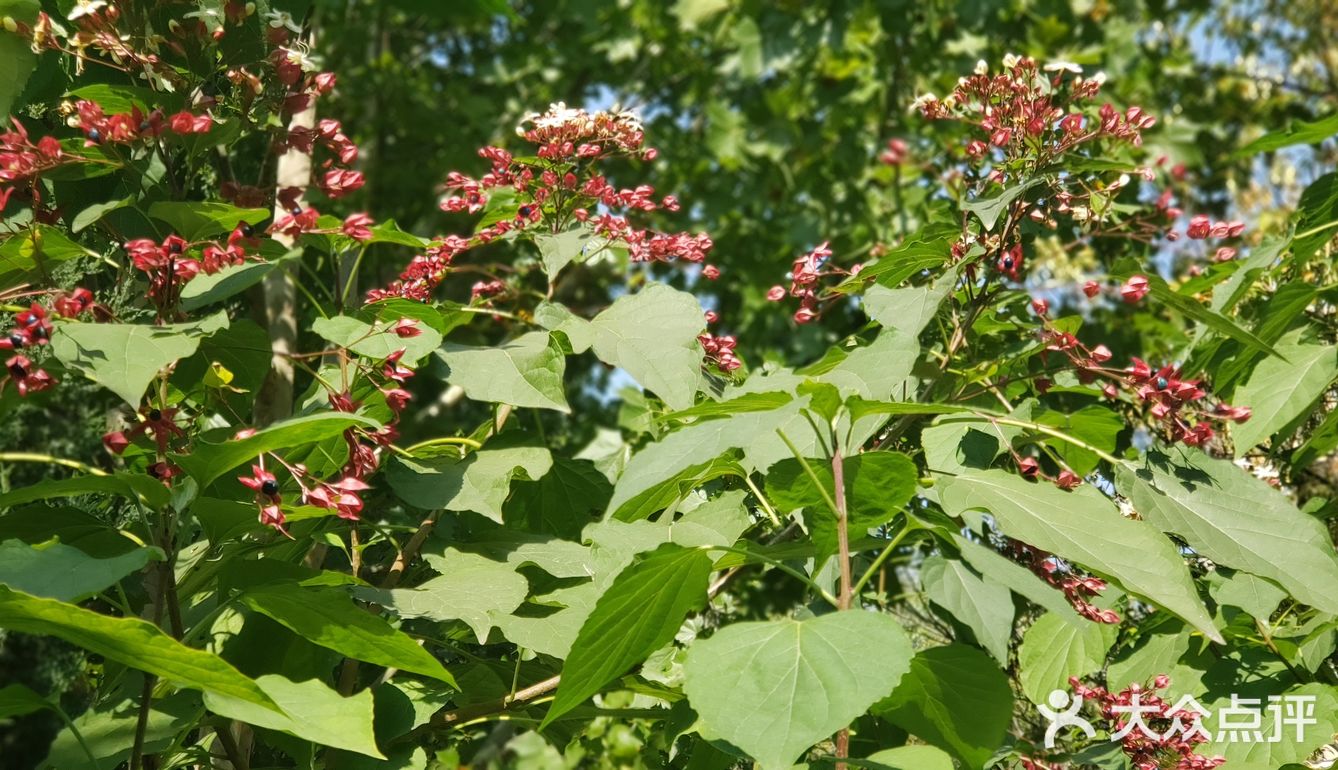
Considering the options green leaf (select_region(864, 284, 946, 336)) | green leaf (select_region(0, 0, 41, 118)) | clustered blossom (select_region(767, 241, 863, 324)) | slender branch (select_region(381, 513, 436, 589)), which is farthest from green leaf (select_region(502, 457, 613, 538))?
green leaf (select_region(0, 0, 41, 118))

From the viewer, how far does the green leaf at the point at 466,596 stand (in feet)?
4.56

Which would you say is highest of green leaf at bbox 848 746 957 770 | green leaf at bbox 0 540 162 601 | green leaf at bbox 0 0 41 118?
green leaf at bbox 0 0 41 118

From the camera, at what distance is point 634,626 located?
1.24 m

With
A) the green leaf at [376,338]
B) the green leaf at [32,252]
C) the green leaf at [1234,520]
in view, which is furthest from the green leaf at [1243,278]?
the green leaf at [32,252]

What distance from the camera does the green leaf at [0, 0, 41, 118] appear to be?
56.7 inches

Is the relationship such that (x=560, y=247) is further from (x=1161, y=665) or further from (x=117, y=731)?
(x=1161, y=665)

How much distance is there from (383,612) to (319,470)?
0.66 ft

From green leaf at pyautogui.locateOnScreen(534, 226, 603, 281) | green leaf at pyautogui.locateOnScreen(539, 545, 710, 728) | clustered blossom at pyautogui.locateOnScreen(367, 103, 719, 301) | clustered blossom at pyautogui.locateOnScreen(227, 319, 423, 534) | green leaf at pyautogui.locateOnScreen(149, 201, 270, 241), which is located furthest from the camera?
clustered blossom at pyautogui.locateOnScreen(367, 103, 719, 301)

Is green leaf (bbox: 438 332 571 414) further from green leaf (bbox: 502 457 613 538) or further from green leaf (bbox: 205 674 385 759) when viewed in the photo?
green leaf (bbox: 205 674 385 759)

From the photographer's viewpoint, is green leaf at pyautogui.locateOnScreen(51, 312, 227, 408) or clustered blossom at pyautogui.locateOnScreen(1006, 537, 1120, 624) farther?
clustered blossom at pyautogui.locateOnScreen(1006, 537, 1120, 624)

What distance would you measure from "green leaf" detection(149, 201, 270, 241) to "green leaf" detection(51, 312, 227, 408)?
0.17 metres

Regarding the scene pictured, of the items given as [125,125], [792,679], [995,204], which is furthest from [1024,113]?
[125,125]

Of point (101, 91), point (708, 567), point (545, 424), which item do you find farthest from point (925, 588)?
point (545, 424)

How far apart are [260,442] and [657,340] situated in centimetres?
53
